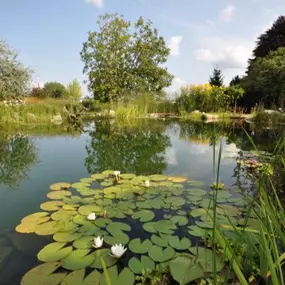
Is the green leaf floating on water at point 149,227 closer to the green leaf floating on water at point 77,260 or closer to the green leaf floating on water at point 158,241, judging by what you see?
the green leaf floating on water at point 158,241

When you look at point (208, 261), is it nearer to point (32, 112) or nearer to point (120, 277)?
point (120, 277)

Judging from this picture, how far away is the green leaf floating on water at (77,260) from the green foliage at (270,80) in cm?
1480

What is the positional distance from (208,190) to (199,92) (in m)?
13.0

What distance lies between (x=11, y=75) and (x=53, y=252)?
9.37 m

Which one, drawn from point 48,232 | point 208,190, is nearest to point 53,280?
point 48,232

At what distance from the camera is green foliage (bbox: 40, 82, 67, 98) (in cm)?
1952

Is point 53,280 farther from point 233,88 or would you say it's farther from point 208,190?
Result: point 233,88

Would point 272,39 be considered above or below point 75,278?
above

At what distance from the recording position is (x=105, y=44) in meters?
17.1

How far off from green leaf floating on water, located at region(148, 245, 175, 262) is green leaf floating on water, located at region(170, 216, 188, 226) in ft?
1.41

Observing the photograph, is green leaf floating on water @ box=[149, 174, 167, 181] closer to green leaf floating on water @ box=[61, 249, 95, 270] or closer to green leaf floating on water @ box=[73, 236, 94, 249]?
green leaf floating on water @ box=[73, 236, 94, 249]

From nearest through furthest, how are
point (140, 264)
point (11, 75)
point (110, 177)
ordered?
point (140, 264)
point (110, 177)
point (11, 75)

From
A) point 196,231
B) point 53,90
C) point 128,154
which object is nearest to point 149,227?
point 196,231

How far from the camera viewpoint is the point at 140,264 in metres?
1.64
